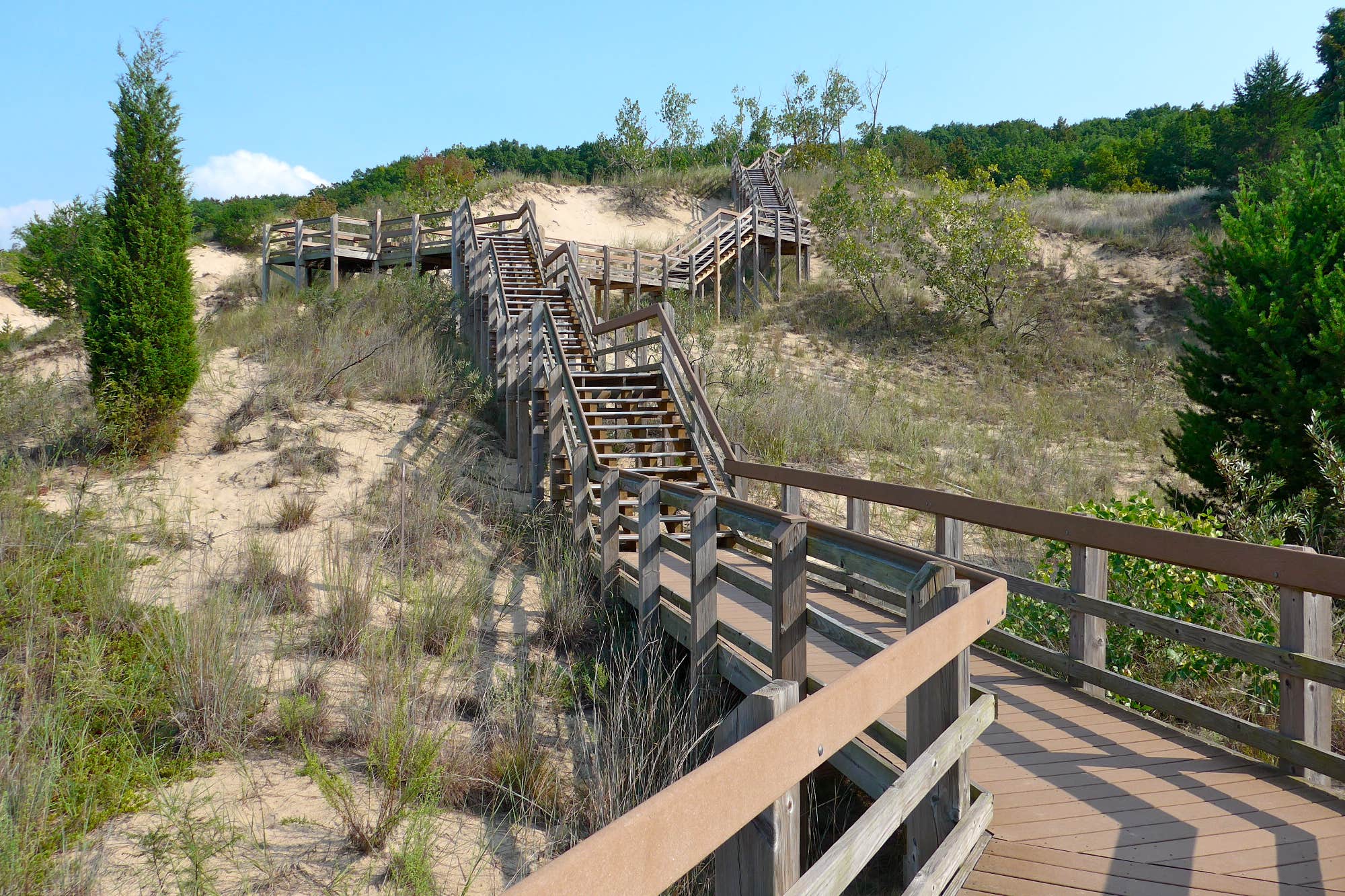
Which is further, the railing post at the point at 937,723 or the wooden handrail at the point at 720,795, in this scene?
the railing post at the point at 937,723

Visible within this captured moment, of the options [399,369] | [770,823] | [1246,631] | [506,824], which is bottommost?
[506,824]

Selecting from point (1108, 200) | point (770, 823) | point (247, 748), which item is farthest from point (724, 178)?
point (770, 823)

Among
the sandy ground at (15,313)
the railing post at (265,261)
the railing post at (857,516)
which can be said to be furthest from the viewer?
the sandy ground at (15,313)

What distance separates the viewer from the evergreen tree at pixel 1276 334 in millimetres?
7641

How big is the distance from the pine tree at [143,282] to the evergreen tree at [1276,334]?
1190cm

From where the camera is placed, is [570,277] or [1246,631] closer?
[1246,631]

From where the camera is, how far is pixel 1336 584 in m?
3.10

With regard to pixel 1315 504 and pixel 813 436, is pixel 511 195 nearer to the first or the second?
pixel 813 436

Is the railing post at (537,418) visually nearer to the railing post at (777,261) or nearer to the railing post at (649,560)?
the railing post at (649,560)

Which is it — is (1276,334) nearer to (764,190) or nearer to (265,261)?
(265,261)

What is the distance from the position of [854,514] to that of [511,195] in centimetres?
2923

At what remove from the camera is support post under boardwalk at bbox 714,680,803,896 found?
1814 mm

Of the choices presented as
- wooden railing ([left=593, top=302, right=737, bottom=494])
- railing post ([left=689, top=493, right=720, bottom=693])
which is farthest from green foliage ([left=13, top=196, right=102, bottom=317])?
railing post ([left=689, top=493, right=720, bottom=693])

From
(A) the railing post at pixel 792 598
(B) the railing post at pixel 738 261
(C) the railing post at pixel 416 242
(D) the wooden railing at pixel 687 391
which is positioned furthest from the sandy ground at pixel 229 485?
(B) the railing post at pixel 738 261
